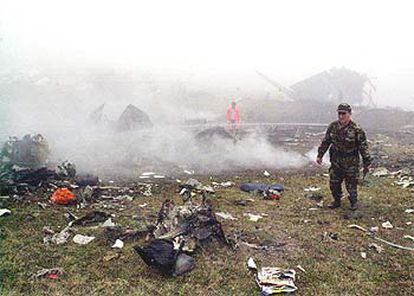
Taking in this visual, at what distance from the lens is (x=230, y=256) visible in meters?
5.14

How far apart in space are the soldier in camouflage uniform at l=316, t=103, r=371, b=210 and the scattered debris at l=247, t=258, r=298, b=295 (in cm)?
265

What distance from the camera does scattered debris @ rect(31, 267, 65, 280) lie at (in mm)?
4568

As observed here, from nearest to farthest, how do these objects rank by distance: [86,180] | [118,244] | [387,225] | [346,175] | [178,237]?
[178,237]
[118,244]
[387,225]
[346,175]
[86,180]

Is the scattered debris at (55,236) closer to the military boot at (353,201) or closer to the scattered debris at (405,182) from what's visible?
the military boot at (353,201)

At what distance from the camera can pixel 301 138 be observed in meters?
14.9

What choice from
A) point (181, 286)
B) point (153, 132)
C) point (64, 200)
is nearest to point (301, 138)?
point (153, 132)

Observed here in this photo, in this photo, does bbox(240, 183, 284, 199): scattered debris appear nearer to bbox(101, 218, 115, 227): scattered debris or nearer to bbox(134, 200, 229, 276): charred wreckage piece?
bbox(134, 200, 229, 276): charred wreckage piece

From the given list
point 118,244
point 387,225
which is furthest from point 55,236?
point 387,225

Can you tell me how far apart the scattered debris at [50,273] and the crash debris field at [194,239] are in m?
0.01

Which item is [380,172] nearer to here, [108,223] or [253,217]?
[253,217]

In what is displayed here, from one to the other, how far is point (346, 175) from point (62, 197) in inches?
182

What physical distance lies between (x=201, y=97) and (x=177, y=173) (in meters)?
13.5

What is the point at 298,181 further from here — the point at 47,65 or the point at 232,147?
the point at 47,65

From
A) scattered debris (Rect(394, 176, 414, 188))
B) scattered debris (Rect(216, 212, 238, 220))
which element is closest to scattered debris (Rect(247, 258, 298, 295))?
scattered debris (Rect(216, 212, 238, 220))
